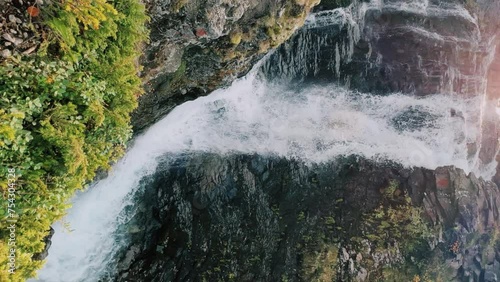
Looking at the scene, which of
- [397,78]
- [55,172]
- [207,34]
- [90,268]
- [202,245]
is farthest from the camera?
[397,78]

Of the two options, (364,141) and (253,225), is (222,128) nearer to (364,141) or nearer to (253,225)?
(253,225)

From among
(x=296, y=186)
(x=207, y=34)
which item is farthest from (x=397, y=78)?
(x=207, y=34)

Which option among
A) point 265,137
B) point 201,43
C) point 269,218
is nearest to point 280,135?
point 265,137


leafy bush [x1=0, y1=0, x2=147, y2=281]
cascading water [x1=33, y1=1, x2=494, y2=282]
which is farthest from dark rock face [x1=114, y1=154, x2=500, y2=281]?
leafy bush [x1=0, y1=0, x2=147, y2=281]

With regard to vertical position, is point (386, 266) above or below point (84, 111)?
below

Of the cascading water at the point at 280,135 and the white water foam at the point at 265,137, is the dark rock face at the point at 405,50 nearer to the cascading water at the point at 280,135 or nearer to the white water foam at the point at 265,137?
the cascading water at the point at 280,135

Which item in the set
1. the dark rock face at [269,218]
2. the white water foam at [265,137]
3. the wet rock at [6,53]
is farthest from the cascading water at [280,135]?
the wet rock at [6,53]

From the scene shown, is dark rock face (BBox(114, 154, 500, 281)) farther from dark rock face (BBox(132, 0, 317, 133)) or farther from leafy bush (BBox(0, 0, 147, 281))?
leafy bush (BBox(0, 0, 147, 281))

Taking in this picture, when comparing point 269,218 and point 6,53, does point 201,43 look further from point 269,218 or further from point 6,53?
point 269,218

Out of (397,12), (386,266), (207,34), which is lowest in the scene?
(386,266)
